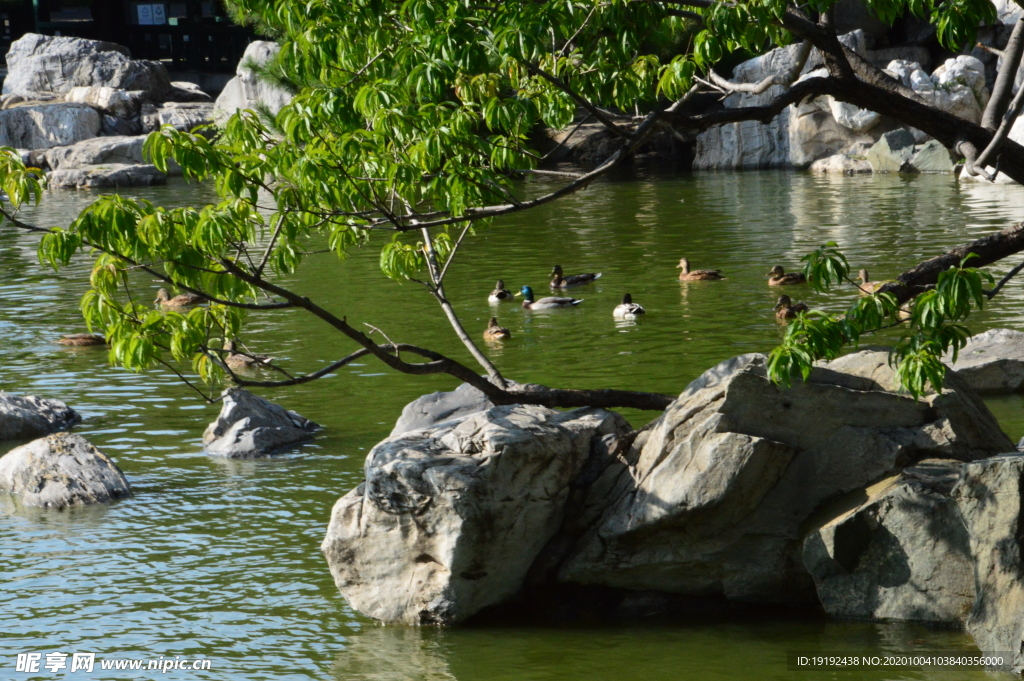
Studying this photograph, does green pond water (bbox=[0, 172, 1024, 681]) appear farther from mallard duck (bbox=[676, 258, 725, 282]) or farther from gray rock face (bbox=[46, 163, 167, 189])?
gray rock face (bbox=[46, 163, 167, 189])

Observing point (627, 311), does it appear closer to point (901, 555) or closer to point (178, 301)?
point (178, 301)

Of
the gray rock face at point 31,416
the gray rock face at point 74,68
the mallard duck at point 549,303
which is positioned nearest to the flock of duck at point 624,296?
the mallard duck at point 549,303

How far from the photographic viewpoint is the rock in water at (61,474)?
31.1 feet

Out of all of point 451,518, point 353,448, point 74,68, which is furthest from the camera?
point 74,68

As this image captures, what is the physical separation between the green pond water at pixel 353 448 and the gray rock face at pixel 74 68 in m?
24.6

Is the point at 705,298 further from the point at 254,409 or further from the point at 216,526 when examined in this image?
the point at 216,526

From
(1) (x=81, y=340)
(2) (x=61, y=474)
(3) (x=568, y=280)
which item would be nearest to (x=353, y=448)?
(2) (x=61, y=474)

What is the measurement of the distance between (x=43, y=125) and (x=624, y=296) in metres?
36.1

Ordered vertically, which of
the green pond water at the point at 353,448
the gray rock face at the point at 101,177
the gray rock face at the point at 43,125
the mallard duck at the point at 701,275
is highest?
the gray rock face at the point at 43,125

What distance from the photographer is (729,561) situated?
23.0ft

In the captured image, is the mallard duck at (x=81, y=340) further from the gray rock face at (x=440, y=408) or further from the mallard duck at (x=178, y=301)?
the gray rock face at (x=440, y=408)

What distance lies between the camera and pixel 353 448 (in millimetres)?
10648

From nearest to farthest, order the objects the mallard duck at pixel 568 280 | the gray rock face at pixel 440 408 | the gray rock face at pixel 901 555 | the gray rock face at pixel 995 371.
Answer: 1. the gray rock face at pixel 901 555
2. the gray rock face at pixel 440 408
3. the gray rock face at pixel 995 371
4. the mallard duck at pixel 568 280

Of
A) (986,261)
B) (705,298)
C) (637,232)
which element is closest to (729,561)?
(986,261)
